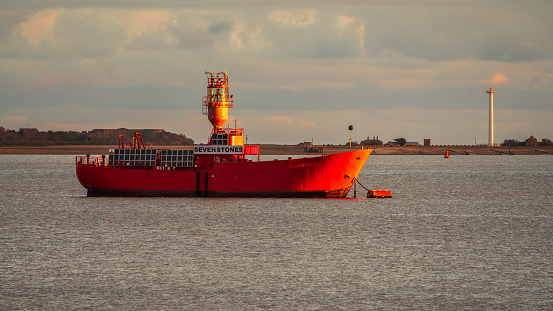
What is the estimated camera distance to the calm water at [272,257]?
20562 millimetres

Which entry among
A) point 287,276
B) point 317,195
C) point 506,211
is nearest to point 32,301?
point 287,276

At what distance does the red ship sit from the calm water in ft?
3.96

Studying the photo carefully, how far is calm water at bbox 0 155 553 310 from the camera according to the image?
20.6 metres

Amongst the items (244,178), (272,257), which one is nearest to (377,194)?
(244,178)

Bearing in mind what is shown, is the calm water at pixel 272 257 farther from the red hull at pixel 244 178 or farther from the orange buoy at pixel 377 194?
the orange buoy at pixel 377 194

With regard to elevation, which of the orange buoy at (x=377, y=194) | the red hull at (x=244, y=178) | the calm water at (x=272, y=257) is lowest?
the calm water at (x=272, y=257)

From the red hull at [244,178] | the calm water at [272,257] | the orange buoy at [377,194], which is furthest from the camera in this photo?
the orange buoy at [377,194]

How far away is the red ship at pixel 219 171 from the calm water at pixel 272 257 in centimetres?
121

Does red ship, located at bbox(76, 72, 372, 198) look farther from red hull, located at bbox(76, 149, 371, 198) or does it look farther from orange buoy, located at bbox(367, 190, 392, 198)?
orange buoy, located at bbox(367, 190, 392, 198)

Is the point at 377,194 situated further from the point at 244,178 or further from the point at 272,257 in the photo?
the point at 272,257

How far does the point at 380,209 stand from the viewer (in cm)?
5059

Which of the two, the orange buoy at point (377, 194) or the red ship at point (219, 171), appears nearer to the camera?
the red ship at point (219, 171)

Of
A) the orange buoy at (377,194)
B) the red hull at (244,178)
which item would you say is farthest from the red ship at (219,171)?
the orange buoy at (377,194)

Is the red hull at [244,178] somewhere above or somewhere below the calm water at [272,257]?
above
